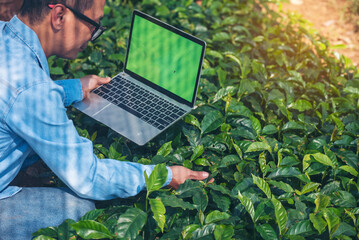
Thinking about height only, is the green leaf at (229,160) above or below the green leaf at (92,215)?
above

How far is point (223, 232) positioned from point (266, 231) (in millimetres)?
218

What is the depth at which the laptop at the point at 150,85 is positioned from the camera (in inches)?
97.7

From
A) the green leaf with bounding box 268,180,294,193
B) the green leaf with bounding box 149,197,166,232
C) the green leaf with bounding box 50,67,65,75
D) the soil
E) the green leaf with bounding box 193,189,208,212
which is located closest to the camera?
the green leaf with bounding box 149,197,166,232

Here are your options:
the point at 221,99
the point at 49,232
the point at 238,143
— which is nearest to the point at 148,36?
the point at 221,99

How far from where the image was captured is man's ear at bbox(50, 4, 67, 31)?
1.96m

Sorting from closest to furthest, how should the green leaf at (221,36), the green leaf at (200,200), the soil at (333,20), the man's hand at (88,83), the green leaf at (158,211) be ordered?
1. the green leaf at (158,211)
2. the green leaf at (200,200)
3. the man's hand at (88,83)
4. the green leaf at (221,36)
5. the soil at (333,20)

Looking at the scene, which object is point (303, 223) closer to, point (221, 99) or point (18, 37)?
point (221, 99)

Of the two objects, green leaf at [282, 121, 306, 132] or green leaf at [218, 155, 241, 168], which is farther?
green leaf at [282, 121, 306, 132]

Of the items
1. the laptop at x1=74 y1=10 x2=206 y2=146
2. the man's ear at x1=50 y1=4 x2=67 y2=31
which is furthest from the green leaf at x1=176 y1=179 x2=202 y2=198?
the man's ear at x1=50 y1=4 x2=67 y2=31

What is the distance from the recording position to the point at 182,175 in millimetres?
2176

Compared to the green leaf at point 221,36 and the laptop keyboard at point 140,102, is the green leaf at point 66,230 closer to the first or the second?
the laptop keyboard at point 140,102

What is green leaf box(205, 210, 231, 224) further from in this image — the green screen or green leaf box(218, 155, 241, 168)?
the green screen

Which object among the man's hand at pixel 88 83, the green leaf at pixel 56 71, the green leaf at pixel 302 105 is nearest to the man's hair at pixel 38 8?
the man's hand at pixel 88 83

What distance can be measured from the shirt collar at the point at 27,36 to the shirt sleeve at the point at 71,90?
0.52 meters
